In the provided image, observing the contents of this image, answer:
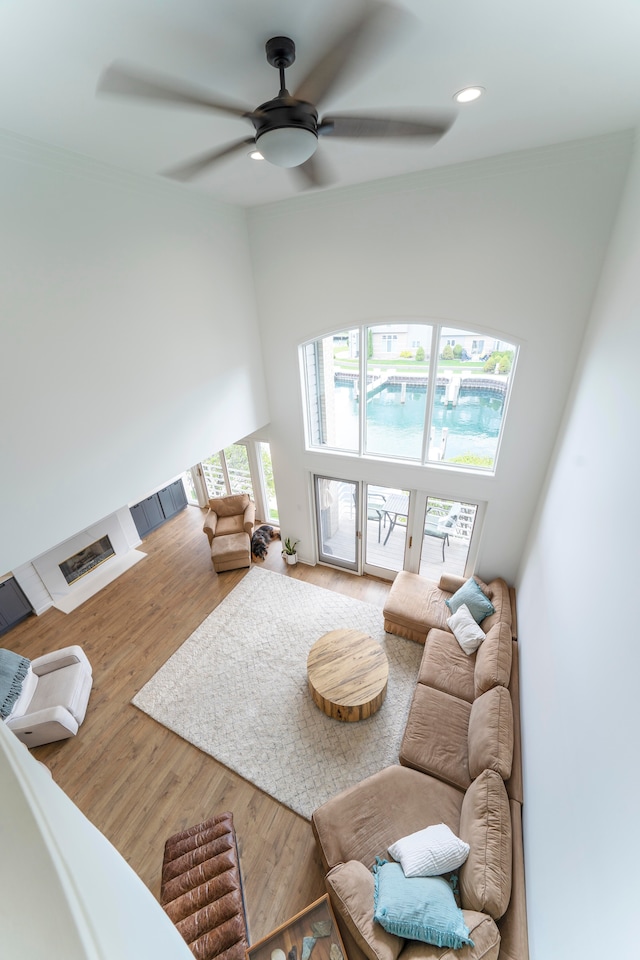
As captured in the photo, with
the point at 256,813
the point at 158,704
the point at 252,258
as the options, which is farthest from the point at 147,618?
the point at 252,258

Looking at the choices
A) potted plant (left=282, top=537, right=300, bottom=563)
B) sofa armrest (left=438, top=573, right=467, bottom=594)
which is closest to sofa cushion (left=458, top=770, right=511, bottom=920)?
sofa armrest (left=438, top=573, right=467, bottom=594)

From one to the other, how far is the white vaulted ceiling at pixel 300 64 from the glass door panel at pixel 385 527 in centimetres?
388

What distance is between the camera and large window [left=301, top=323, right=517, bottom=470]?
409 centimetres

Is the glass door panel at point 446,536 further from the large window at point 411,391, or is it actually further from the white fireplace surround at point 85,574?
the white fireplace surround at point 85,574

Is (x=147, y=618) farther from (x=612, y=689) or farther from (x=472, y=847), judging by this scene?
(x=612, y=689)

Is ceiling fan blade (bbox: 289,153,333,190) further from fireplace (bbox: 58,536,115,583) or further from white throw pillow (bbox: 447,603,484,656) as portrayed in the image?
fireplace (bbox: 58,536,115,583)

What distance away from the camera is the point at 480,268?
358 centimetres

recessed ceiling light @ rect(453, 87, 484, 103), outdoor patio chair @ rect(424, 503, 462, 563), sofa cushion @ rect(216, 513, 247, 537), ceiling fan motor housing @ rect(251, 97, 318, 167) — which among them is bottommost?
sofa cushion @ rect(216, 513, 247, 537)

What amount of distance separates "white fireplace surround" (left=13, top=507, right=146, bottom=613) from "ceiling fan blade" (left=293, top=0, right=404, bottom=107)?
5583 millimetres

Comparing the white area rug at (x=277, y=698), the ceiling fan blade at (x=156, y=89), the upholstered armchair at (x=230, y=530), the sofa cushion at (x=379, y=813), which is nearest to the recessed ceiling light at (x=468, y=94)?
the ceiling fan blade at (x=156, y=89)

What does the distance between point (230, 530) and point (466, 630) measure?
14.0 ft

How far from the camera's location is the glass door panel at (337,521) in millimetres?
5734

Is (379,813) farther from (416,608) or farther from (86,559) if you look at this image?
(86,559)

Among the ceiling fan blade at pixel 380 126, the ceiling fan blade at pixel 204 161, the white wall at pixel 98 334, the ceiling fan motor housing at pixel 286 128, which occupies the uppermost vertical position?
the ceiling fan blade at pixel 204 161
